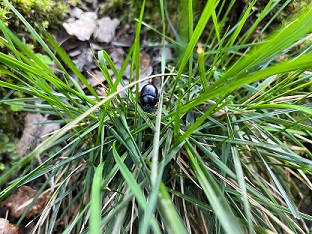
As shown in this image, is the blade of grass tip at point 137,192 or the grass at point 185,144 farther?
the grass at point 185,144

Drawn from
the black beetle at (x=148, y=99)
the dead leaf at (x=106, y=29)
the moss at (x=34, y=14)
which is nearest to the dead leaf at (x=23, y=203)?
the black beetle at (x=148, y=99)

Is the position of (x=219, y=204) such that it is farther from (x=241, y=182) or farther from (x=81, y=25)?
(x=81, y=25)

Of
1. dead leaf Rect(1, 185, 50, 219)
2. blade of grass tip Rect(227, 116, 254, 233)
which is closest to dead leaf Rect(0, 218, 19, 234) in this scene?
dead leaf Rect(1, 185, 50, 219)

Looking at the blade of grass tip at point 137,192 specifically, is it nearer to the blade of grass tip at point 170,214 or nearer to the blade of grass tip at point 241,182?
the blade of grass tip at point 170,214

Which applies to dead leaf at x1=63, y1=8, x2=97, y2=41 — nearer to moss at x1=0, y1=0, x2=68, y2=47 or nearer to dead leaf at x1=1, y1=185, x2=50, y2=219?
moss at x1=0, y1=0, x2=68, y2=47

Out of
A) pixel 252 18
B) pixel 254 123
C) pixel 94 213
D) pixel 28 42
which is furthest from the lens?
pixel 252 18

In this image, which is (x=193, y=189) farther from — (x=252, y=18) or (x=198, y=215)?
(x=252, y=18)

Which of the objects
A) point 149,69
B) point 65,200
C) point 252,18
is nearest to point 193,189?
point 65,200
